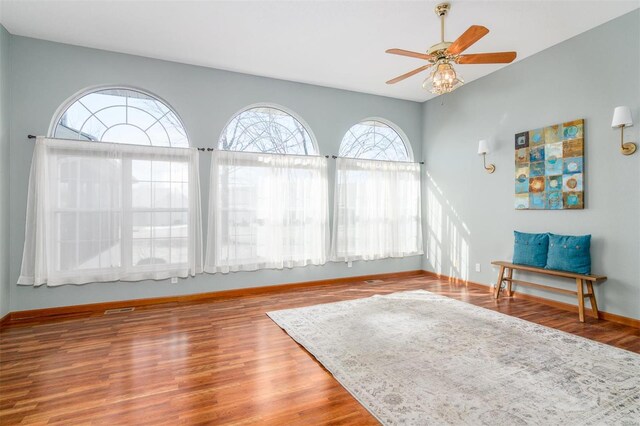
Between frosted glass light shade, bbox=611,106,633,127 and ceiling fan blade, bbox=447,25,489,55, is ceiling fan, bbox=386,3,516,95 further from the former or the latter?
frosted glass light shade, bbox=611,106,633,127

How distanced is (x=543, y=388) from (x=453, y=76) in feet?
8.49

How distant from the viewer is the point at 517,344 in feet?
9.41

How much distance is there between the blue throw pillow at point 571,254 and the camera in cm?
355

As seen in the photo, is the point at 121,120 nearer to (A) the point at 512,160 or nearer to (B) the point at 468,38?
(B) the point at 468,38

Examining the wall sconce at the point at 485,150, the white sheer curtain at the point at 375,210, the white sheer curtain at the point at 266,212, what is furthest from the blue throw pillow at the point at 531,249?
the white sheer curtain at the point at 266,212

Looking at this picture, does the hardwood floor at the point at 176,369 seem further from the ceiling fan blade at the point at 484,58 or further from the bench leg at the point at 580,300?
the ceiling fan blade at the point at 484,58

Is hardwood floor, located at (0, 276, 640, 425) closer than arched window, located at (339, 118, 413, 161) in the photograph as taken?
Yes

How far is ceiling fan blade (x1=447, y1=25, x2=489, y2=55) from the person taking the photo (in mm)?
2457

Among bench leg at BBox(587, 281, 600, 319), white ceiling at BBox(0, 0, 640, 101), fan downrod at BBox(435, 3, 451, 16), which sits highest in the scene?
white ceiling at BBox(0, 0, 640, 101)

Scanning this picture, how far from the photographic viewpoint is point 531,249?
4066 mm

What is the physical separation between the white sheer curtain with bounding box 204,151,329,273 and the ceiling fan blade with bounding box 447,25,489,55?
270cm

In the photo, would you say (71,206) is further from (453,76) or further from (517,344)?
(517,344)

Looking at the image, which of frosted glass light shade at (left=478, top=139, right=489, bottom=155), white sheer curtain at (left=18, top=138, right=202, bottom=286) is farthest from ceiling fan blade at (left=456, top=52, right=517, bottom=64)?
white sheer curtain at (left=18, top=138, right=202, bottom=286)

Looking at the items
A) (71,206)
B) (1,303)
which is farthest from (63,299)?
(71,206)
